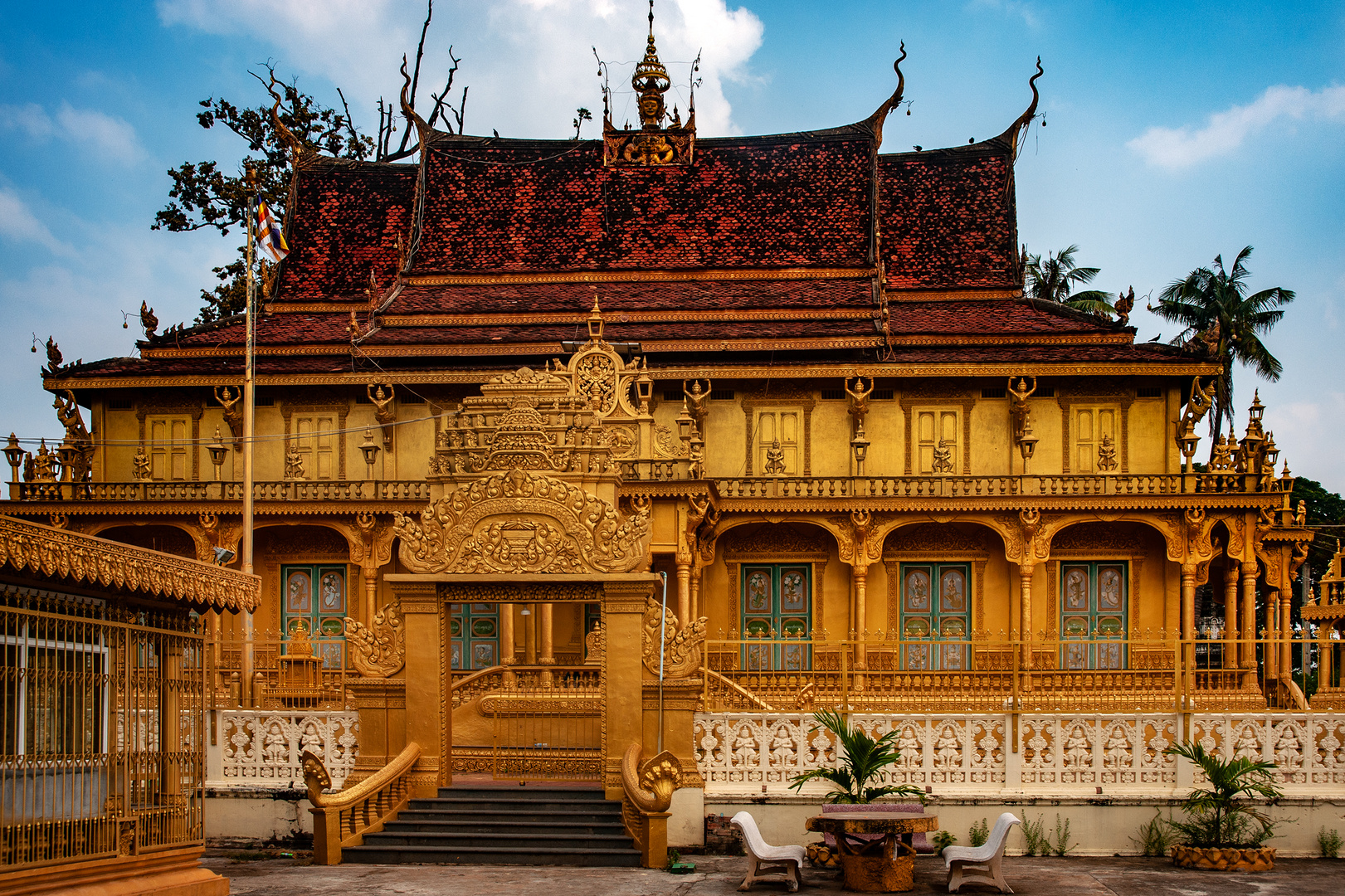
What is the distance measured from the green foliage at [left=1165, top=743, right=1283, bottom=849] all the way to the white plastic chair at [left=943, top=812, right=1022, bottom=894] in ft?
9.11

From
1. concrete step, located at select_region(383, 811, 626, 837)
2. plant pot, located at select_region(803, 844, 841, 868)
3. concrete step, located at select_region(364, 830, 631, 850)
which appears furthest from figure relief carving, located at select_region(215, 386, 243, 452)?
plant pot, located at select_region(803, 844, 841, 868)

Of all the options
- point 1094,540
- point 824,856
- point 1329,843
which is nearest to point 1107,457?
point 1094,540

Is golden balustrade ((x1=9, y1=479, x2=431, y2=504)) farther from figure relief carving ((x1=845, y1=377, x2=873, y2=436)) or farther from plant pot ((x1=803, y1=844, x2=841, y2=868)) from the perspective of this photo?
plant pot ((x1=803, y1=844, x2=841, y2=868))

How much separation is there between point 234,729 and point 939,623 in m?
15.8

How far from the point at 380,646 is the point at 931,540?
51.1ft

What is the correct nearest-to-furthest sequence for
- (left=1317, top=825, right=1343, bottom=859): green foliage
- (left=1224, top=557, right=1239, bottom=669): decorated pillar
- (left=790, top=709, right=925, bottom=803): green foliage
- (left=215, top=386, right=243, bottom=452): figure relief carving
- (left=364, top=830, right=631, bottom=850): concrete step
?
(left=790, top=709, right=925, bottom=803): green foliage → (left=364, top=830, right=631, bottom=850): concrete step → (left=1317, top=825, right=1343, bottom=859): green foliage → (left=1224, top=557, right=1239, bottom=669): decorated pillar → (left=215, top=386, right=243, bottom=452): figure relief carving

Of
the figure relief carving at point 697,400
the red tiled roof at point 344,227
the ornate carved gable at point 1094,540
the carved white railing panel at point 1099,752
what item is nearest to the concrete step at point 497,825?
the carved white railing panel at point 1099,752

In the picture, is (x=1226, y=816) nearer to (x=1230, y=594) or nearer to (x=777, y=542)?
(x=1230, y=594)

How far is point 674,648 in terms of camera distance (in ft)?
47.9

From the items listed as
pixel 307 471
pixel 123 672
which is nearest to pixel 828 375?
pixel 307 471

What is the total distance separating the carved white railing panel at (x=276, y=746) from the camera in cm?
1539

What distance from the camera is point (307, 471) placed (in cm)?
2964

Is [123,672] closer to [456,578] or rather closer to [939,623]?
[456,578]

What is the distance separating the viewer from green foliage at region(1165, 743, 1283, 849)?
1407cm
